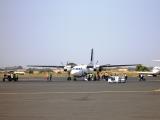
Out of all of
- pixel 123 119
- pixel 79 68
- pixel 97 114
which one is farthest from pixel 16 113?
pixel 79 68

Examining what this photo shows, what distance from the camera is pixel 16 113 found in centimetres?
1650

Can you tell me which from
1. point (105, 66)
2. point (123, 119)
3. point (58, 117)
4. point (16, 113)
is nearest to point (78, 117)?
point (58, 117)

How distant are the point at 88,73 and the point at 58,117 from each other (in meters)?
69.7

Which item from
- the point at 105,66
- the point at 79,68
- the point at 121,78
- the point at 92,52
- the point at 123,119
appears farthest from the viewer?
the point at 92,52

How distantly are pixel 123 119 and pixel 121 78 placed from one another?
50083mm

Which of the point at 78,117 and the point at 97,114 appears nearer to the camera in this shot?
the point at 78,117

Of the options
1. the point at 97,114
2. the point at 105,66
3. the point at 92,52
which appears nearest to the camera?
the point at 97,114

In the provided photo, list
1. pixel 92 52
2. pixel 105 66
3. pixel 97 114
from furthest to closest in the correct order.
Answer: pixel 92 52 < pixel 105 66 < pixel 97 114

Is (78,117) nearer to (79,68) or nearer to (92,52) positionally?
(79,68)

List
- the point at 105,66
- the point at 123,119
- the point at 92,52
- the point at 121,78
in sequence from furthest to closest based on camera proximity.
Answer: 1. the point at 92,52
2. the point at 105,66
3. the point at 121,78
4. the point at 123,119

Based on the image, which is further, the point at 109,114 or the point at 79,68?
the point at 79,68

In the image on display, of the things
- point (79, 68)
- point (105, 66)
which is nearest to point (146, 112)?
point (79, 68)

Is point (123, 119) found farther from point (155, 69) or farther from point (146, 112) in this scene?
point (155, 69)

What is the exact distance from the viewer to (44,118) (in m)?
14.7
